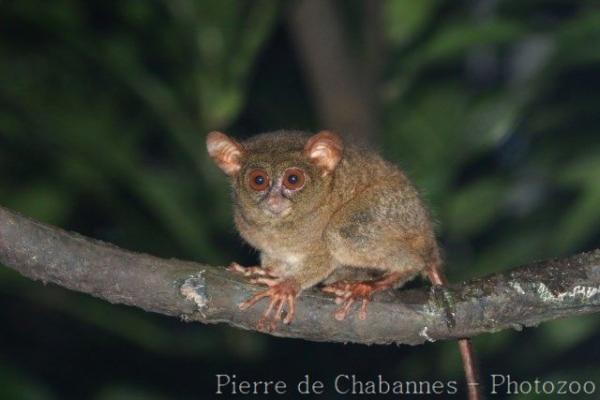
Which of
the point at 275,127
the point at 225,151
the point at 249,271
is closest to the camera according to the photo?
the point at 249,271

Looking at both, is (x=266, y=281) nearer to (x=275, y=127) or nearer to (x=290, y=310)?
(x=290, y=310)

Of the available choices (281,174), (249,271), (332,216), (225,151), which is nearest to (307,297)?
(249,271)

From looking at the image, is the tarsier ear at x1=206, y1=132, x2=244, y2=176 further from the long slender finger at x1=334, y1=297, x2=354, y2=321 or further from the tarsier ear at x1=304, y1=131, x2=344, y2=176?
the long slender finger at x1=334, y1=297, x2=354, y2=321

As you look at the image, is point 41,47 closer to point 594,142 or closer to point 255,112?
point 255,112

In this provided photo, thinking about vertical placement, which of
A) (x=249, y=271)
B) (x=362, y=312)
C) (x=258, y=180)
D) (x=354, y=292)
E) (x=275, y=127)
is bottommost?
(x=362, y=312)

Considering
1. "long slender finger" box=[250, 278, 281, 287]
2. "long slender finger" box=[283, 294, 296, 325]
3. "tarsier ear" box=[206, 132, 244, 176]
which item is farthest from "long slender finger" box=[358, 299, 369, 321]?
"tarsier ear" box=[206, 132, 244, 176]

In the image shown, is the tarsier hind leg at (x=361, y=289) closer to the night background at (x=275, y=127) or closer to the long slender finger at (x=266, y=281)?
the long slender finger at (x=266, y=281)

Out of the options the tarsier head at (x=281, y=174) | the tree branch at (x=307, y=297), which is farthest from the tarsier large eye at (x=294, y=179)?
the tree branch at (x=307, y=297)
